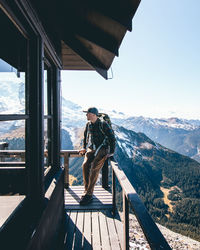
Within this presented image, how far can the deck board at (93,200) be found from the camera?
357 cm

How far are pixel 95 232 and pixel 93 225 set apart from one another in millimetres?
178

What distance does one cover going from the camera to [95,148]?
351 centimetres

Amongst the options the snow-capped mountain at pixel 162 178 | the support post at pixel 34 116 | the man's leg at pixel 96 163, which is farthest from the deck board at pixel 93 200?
the snow-capped mountain at pixel 162 178

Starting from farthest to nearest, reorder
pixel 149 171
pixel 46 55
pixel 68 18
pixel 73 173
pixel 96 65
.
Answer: pixel 149 171, pixel 73 173, pixel 96 65, pixel 68 18, pixel 46 55

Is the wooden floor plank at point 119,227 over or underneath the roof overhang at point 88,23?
underneath

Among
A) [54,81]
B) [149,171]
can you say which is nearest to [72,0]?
[54,81]

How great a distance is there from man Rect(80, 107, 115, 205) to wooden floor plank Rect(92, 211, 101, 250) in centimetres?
→ 39

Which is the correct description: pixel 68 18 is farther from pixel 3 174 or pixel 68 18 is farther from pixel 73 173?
pixel 73 173

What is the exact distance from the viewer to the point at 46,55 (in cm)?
225

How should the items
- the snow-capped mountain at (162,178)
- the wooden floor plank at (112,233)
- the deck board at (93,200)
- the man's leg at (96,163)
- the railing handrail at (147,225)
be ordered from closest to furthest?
the railing handrail at (147,225) → the wooden floor plank at (112,233) → the man's leg at (96,163) → the deck board at (93,200) → the snow-capped mountain at (162,178)

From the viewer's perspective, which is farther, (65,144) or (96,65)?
(65,144)

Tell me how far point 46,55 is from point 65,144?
151m

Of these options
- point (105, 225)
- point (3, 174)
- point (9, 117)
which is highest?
point (9, 117)

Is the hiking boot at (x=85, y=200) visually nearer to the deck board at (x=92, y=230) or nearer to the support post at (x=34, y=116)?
the deck board at (x=92, y=230)
